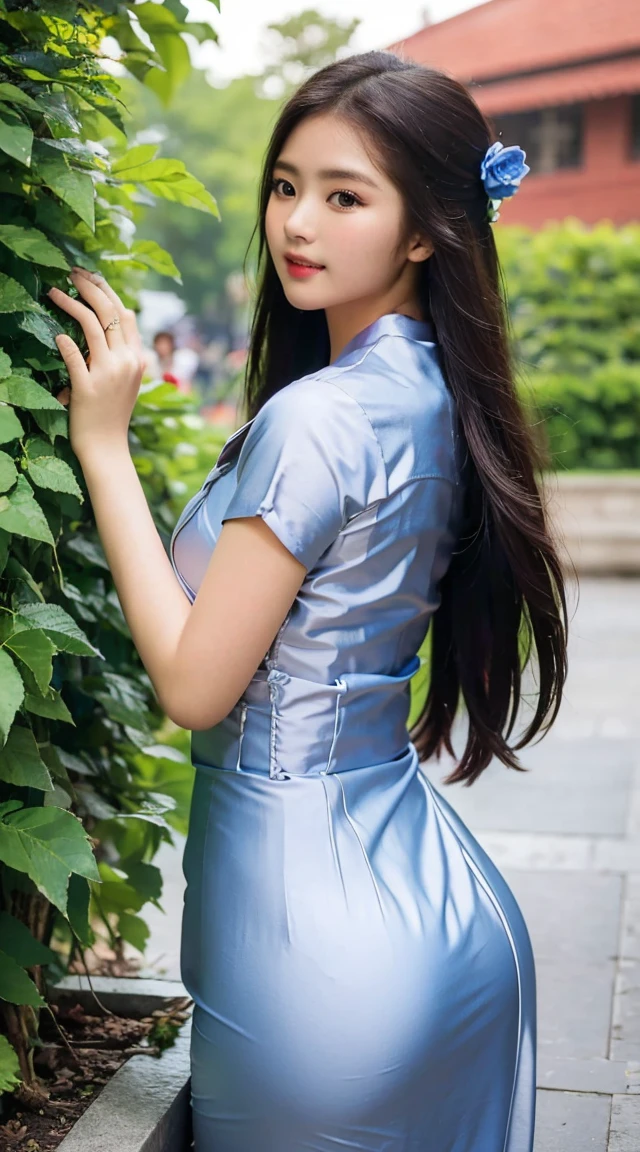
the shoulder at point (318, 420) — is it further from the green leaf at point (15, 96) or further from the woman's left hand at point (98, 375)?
the green leaf at point (15, 96)

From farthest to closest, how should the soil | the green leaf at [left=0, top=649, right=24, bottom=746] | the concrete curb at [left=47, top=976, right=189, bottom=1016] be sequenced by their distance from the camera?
the concrete curb at [left=47, top=976, right=189, bottom=1016]
the soil
the green leaf at [left=0, top=649, right=24, bottom=746]

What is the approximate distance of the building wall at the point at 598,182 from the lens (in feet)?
73.3

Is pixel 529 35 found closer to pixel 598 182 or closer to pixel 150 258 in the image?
pixel 598 182

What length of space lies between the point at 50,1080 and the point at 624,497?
8.46 meters

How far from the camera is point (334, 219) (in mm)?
1792

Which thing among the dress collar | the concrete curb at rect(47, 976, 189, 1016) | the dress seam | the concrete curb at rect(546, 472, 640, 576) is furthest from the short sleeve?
the concrete curb at rect(546, 472, 640, 576)

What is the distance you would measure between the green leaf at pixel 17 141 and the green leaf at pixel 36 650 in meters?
0.55

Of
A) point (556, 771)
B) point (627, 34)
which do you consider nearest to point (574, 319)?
point (556, 771)

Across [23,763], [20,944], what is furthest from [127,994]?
[23,763]

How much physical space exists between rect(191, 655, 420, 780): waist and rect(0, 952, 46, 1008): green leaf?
1.23 ft

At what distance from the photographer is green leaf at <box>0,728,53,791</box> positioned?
5.63 ft

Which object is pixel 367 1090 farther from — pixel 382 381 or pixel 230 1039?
pixel 382 381

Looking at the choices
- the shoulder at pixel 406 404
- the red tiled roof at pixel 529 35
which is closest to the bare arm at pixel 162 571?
the shoulder at pixel 406 404

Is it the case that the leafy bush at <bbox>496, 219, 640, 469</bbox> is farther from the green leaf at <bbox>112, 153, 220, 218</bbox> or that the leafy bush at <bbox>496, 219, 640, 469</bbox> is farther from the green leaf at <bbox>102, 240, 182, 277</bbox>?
the green leaf at <bbox>112, 153, 220, 218</bbox>
